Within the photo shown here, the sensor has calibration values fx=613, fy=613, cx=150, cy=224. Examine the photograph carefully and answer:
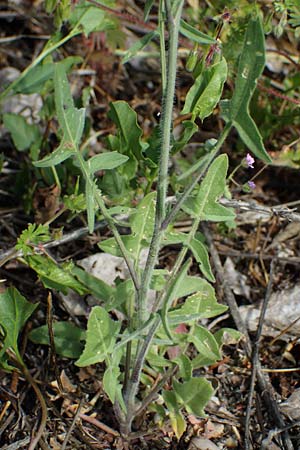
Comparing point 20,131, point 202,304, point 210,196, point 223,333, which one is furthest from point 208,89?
point 20,131

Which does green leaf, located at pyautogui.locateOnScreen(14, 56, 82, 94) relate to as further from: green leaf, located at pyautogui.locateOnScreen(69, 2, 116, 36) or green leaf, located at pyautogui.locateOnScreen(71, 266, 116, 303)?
green leaf, located at pyautogui.locateOnScreen(71, 266, 116, 303)

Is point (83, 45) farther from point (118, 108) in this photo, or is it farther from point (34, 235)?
point (34, 235)

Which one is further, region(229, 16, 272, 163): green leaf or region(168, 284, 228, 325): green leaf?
region(168, 284, 228, 325): green leaf

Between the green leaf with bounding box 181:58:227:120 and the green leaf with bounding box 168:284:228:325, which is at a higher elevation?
the green leaf with bounding box 181:58:227:120

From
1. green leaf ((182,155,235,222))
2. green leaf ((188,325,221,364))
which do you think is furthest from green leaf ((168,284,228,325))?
green leaf ((182,155,235,222))

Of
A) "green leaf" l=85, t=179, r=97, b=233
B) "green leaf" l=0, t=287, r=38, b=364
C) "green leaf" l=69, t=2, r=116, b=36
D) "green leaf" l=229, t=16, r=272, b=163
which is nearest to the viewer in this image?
"green leaf" l=229, t=16, r=272, b=163

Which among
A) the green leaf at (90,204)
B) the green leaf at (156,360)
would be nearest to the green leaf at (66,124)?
the green leaf at (90,204)

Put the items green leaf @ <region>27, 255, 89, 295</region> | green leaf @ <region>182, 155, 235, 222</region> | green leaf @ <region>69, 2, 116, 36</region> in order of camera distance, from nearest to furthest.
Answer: green leaf @ <region>182, 155, 235, 222</region>
green leaf @ <region>27, 255, 89, 295</region>
green leaf @ <region>69, 2, 116, 36</region>
